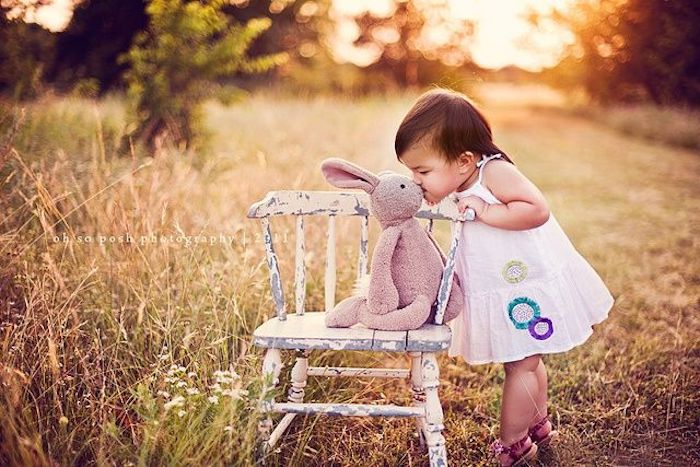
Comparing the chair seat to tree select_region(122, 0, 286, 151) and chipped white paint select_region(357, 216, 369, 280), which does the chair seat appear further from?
tree select_region(122, 0, 286, 151)

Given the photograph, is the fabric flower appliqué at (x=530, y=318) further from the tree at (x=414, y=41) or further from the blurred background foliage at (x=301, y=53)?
the tree at (x=414, y=41)

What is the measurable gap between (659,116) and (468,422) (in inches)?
539

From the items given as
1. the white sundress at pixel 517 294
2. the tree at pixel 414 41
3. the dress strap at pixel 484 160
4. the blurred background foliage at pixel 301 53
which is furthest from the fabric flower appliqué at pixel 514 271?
the tree at pixel 414 41

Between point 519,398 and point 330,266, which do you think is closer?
point 519,398

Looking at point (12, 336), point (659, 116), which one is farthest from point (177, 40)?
point (659, 116)

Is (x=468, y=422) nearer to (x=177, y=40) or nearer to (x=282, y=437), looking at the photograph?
(x=282, y=437)

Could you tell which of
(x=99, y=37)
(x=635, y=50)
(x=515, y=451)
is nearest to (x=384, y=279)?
(x=515, y=451)

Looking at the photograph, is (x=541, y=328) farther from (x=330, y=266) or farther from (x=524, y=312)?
(x=330, y=266)

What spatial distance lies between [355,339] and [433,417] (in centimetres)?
39

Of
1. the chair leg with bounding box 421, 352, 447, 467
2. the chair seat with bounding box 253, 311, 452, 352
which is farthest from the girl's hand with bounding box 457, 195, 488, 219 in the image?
the chair leg with bounding box 421, 352, 447, 467

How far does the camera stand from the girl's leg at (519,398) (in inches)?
95.7

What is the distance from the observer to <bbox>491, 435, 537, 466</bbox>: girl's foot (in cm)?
247

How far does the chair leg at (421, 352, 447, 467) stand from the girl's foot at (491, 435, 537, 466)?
394 millimetres

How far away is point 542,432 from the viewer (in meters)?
2.65
